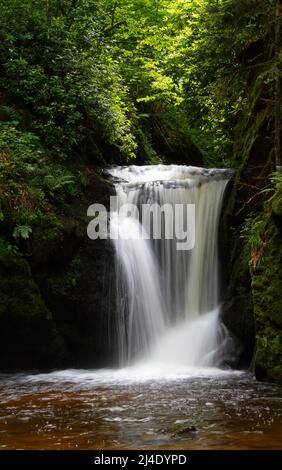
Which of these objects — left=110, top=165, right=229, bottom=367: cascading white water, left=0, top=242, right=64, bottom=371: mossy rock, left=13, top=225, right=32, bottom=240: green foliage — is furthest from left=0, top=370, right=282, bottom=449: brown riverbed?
left=13, top=225, right=32, bottom=240: green foliage

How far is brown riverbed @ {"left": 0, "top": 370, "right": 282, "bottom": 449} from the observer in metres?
3.73

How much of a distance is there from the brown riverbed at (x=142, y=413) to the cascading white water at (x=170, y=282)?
1.31 metres

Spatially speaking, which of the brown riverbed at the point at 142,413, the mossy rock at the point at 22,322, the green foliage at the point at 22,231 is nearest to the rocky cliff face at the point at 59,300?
the mossy rock at the point at 22,322

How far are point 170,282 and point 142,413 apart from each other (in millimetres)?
4685

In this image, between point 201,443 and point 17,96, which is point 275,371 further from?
point 17,96

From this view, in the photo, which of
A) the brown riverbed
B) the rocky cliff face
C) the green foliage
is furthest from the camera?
the rocky cliff face

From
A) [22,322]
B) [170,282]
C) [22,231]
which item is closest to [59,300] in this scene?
[22,322]

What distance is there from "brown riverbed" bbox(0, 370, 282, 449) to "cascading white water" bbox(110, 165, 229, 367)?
1315 millimetres

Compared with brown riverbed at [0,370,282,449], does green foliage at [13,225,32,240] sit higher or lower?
higher

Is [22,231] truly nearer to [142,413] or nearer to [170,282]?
[170,282]

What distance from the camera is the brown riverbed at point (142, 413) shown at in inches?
147

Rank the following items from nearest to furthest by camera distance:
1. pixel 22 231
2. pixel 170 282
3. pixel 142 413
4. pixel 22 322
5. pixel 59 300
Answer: pixel 142 413
pixel 22 231
pixel 22 322
pixel 59 300
pixel 170 282

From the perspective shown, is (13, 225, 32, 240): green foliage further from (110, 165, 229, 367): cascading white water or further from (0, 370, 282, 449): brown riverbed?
(0, 370, 282, 449): brown riverbed

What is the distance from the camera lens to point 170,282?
30.5 ft
